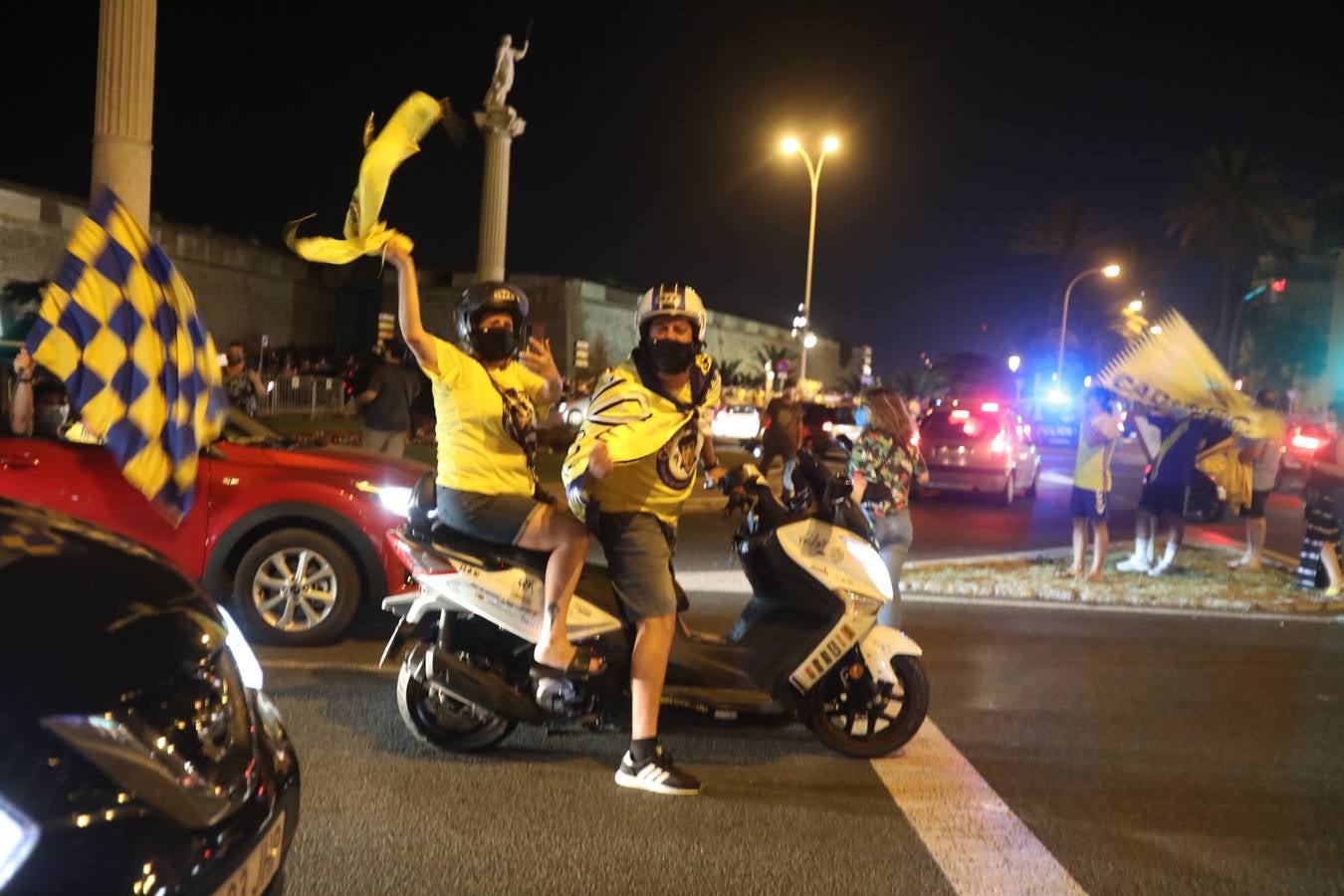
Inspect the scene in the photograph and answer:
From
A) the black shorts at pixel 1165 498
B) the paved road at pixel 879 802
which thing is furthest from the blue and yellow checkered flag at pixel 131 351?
the black shorts at pixel 1165 498

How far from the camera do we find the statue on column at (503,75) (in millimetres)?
23375

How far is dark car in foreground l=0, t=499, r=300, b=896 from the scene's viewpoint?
202 cm

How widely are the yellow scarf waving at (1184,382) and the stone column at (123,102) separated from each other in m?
8.66

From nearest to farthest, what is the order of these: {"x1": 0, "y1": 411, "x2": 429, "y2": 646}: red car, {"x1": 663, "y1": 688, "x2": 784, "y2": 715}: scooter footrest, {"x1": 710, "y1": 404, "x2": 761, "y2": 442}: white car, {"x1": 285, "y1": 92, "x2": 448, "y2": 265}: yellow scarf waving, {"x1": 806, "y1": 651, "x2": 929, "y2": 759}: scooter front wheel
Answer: {"x1": 285, "y1": 92, "x2": 448, "y2": 265}: yellow scarf waving → {"x1": 663, "y1": 688, "x2": 784, "y2": 715}: scooter footrest → {"x1": 806, "y1": 651, "x2": 929, "y2": 759}: scooter front wheel → {"x1": 0, "y1": 411, "x2": 429, "y2": 646}: red car → {"x1": 710, "y1": 404, "x2": 761, "y2": 442}: white car

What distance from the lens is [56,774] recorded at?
2.05 meters

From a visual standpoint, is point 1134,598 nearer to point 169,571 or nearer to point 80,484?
point 80,484

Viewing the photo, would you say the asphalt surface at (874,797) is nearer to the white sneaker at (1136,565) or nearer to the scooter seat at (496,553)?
the scooter seat at (496,553)

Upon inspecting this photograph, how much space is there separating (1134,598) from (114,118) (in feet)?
31.4

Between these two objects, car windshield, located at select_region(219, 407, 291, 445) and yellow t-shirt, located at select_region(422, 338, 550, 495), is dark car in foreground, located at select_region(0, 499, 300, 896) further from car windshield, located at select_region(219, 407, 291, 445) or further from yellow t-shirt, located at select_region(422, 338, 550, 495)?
car windshield, located at select_region(219, 407, 291, 445)

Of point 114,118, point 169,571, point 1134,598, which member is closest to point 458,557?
point 169,571

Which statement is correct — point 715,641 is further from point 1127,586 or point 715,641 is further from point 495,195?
point 495,195

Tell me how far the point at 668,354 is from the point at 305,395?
88.9 ft

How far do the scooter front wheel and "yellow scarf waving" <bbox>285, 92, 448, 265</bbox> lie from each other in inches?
104

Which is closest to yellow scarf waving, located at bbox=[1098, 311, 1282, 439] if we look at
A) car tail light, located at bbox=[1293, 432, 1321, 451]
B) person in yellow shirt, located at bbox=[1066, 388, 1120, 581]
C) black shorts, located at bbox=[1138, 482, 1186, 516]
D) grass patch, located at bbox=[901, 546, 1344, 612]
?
person in yellow shirt, located at bbox=[1066, 388, 1120, 581]
